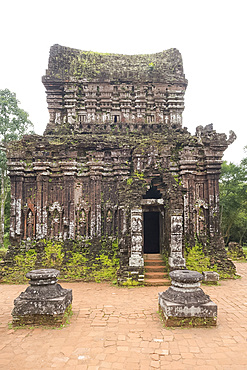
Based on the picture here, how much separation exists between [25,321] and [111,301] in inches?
100

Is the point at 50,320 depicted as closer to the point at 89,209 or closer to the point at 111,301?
the point at 111,301

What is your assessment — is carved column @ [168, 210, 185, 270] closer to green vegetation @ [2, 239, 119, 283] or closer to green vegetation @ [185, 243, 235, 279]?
green vegetation @ [185, 243, 235, 279]

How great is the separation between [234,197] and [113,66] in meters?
17.4

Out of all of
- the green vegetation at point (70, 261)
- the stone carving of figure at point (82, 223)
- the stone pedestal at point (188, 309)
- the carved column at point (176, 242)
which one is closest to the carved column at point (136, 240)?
the carved column at point (176, 242)

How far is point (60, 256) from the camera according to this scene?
1056 cm

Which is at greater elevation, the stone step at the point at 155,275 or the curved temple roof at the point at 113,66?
the curved temple roof at the point at 113,66

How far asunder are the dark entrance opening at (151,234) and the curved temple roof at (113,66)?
7.10m

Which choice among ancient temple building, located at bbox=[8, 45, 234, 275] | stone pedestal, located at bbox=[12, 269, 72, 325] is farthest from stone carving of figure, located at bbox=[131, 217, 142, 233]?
stone pedestal, located at bbox=[12, 269, 72, 325]

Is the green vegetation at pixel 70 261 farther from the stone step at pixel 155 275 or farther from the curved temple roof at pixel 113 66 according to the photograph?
the curved temple roof at pixel 113 66

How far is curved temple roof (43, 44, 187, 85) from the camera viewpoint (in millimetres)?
13672

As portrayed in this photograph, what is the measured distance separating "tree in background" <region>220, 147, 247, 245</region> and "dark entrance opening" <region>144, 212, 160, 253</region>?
1340 centimetres

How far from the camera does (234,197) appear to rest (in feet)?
83.8

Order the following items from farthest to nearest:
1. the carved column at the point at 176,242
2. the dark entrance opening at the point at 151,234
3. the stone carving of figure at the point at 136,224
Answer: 1. the dark entrance opening at the point at 151,234
2. the stone carving of figure at the point at 136,224
3. the carved column at the point at 176,242

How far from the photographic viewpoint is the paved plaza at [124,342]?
4.32 metres
